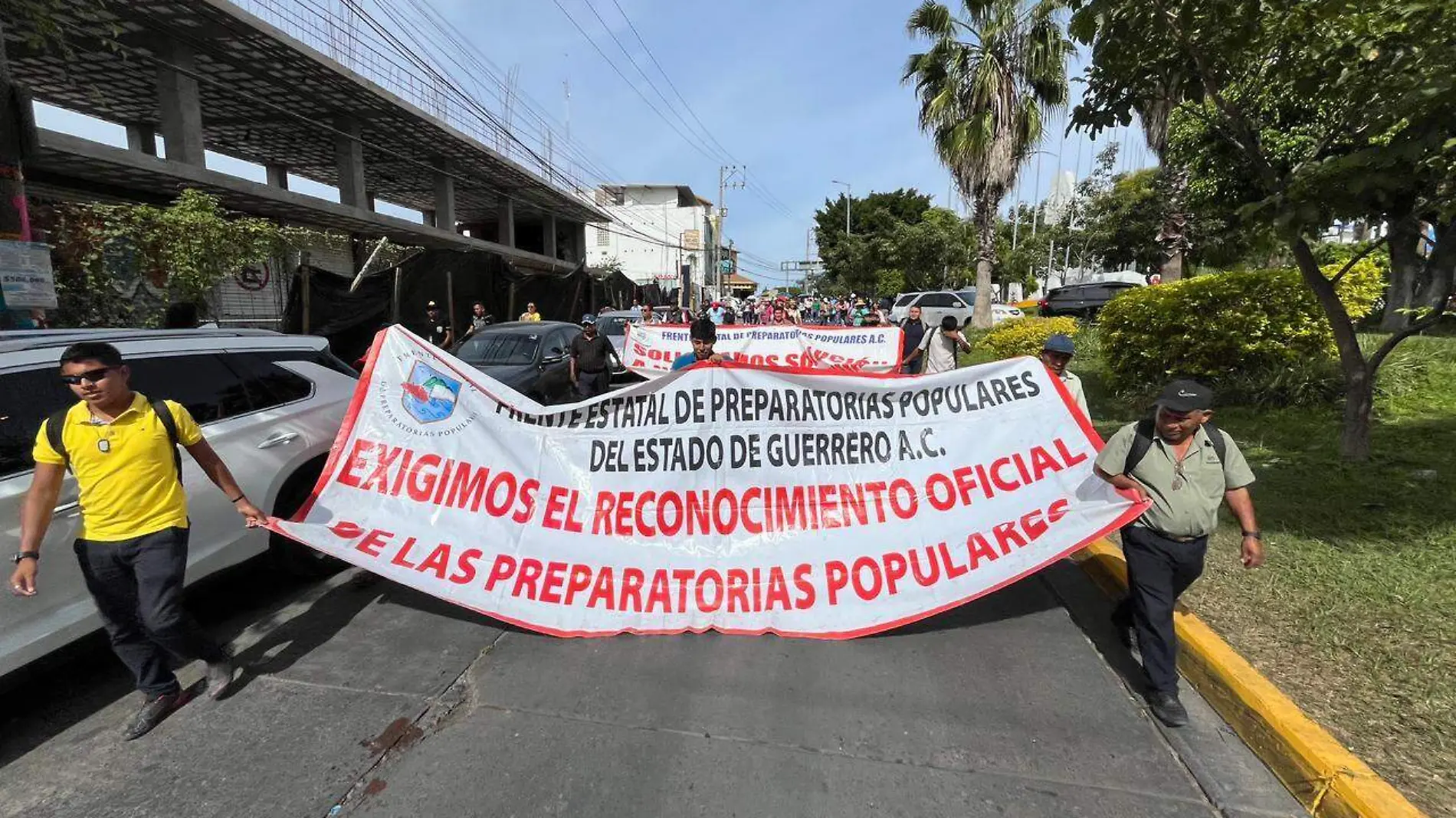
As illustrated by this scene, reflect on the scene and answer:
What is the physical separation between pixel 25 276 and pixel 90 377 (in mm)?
4352

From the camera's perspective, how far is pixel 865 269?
158ft

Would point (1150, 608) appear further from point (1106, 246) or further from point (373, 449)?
point (1106, 246)

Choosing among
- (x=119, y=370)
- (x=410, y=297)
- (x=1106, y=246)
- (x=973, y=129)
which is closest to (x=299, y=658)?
(x=119, y=370)

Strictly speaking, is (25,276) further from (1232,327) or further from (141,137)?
(141,137)

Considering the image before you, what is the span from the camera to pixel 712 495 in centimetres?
400

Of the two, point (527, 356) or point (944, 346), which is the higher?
point (944, 346)

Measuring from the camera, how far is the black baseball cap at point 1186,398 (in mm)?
2867

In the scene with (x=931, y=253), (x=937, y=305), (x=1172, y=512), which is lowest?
(x=1172, y=512)

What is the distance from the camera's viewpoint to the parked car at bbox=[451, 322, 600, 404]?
28.2 feet

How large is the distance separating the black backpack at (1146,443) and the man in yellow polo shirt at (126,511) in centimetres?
415

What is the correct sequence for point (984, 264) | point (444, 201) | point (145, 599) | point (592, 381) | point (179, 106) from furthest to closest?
point (444, 201)
point (984, 264)
point (179, 106)
point (592, 381)
point (145, 599)

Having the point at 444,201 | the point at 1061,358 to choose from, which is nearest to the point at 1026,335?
the point at 1061,358

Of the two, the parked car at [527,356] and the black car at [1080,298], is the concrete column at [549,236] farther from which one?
the parked car at [527,356]

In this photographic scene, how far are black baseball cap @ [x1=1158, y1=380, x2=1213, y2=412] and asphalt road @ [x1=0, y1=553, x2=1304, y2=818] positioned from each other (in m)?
Answer: 1.40
